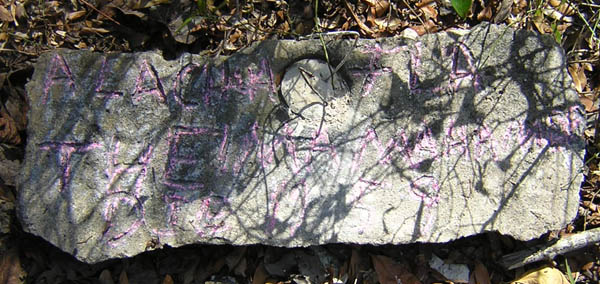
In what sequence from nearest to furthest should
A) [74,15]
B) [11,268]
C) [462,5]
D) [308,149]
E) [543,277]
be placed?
[462,5]
[308,149]
[11,268]
[543,277]
[74,15]

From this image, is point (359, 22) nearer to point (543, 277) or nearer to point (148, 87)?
point (148, 87)

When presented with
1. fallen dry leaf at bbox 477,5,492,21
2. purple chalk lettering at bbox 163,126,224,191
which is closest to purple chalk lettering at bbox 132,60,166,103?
purple chalk lettering at bbox 163,126,224,191

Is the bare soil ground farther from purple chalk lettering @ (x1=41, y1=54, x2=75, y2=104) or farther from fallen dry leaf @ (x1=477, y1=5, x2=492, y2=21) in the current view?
purple chalk lettering @ (x1=41, y1=54, x2=75, y2=104)

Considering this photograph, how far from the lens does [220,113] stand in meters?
2.09

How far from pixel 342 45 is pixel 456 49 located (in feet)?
1.60

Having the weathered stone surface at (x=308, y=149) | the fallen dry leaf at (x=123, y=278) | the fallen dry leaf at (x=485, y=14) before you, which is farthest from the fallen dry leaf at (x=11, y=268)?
the fallen dry leaf at (x=485, y=14)

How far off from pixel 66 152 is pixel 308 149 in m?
1.03

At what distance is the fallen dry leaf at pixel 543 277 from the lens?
233 centimetres

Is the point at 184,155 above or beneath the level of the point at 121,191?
above

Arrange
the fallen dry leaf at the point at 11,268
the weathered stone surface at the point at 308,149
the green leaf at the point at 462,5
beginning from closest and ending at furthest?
1. the green leaf at the point at 462,5
2. the weathered stone surface at the point at 308,149
3. the fallen dry leaf at the point at 11,268

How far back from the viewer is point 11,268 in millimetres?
2236

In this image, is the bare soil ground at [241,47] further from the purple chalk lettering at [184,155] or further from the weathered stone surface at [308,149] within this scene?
the purple chalk lettering at [184,155]

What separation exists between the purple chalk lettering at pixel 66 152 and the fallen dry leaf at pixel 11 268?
18.2 inches

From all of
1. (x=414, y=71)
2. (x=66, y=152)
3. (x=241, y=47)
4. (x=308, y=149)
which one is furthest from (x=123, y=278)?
(x=414, y=71)
